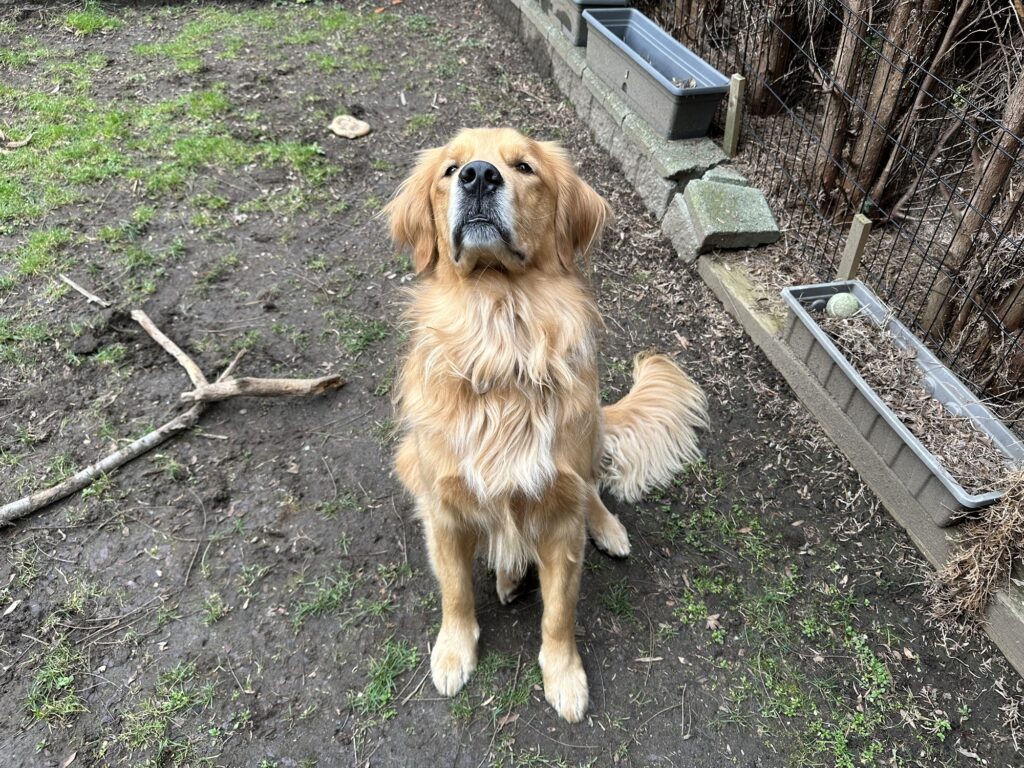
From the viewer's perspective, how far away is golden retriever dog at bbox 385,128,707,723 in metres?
1.86

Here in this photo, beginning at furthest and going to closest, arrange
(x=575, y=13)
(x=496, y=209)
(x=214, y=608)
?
(x=575, y=13) < (x=214, y=608) < (x=496, y=209)

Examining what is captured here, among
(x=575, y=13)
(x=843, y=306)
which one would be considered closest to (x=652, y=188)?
(x=843, y=306)

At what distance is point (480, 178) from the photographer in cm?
184

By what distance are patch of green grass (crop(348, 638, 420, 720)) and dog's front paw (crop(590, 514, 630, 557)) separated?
79 cm

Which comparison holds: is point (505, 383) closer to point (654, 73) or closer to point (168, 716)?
point (168, 716)

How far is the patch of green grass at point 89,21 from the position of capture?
5934 millimetres

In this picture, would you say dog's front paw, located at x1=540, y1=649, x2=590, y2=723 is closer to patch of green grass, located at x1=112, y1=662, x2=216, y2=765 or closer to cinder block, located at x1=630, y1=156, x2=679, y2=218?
patch of green grass, located at x1=112, y1=662, x2=216, y2=765

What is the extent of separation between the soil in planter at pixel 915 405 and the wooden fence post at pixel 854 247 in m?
0.33

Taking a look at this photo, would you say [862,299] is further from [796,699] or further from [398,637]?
[398,637]

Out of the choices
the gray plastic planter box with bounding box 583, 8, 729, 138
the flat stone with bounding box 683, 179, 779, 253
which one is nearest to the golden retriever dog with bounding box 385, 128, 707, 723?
the flat stone with bounding box 683, 179, 779, 253

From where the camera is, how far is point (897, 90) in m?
3.13

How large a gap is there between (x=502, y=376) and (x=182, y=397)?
170 cm

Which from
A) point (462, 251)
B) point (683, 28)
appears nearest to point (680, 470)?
point (462, 251)

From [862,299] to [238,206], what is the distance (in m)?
3.60
